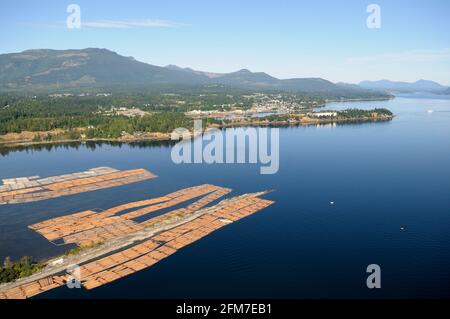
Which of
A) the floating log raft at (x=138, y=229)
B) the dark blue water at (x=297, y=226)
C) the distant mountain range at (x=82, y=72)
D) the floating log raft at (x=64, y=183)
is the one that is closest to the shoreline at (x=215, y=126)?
the dark blue water at (x=297, y=226)

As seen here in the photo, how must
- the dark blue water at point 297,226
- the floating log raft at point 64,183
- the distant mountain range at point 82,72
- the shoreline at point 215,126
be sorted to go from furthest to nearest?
the distant mountain range at point 82,72 < the shoreline at point 215,126 < the floating log raft at point 64,183 < the dark blue water at point 297,226

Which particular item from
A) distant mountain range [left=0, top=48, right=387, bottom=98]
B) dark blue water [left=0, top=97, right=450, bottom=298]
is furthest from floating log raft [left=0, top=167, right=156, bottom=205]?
distant mountain range [left=0, top=48, right=387, bottom=98]

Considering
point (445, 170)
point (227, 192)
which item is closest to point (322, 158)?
point (445, 170)

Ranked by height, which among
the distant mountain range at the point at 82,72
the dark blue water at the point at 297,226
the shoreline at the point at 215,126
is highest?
the distant mountain range at the point at 82,72

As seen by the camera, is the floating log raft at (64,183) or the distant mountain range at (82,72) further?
the distant mountain range at (82,72)

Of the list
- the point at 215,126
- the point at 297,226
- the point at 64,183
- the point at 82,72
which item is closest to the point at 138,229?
the point at 297,226

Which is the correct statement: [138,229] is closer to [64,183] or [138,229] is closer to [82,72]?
[64,183]

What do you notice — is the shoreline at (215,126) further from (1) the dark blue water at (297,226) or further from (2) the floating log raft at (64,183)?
(2) the floating log raft at (64,183)
